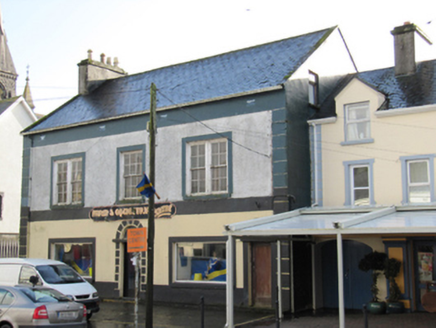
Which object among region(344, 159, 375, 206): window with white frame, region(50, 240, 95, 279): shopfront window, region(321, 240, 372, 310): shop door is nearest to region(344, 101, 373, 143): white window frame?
region(344, 159, 375, 206): window with white frame

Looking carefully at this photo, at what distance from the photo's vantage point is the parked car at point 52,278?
1515cm

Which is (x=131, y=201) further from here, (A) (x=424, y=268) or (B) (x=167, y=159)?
(A) (x=424, y=268)

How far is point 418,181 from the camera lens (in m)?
16.2

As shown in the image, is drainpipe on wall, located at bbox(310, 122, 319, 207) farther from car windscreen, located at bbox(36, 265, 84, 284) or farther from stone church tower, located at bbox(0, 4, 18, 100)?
stone church tower, located at bbox(0, 4, 18, 100)

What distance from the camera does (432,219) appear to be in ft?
42.2

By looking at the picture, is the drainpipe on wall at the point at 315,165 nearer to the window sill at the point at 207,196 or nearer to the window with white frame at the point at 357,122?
the window with white frame at the point at 357,122

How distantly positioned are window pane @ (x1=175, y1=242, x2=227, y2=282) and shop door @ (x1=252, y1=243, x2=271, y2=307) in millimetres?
1120

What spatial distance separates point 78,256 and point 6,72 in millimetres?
58960

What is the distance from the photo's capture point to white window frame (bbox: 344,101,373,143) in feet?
56.7

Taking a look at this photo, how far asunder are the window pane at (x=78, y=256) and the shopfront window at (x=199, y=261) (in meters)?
4.42

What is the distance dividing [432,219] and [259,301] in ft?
21.3

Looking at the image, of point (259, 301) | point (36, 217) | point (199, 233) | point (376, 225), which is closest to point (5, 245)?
point (36, 217)

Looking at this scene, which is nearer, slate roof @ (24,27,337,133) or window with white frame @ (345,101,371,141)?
window with white frame @ (345,101,371,141)

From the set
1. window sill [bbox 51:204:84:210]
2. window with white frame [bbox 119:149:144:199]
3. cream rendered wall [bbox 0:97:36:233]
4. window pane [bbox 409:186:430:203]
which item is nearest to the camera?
window pane [bbox 409:186:430:203]
